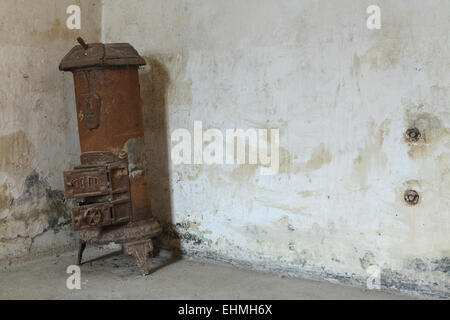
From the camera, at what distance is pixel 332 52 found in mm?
2811

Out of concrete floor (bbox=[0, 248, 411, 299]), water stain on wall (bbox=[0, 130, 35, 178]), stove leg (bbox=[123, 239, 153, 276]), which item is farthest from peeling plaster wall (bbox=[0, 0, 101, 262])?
stove leg (bbox=[123, 239, 153, 276])

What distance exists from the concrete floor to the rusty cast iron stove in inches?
8.0

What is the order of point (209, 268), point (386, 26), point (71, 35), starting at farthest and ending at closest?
point (71, 35)
point (209, 268)
point (386, 26)

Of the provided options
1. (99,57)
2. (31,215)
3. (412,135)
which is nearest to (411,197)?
(412,135)

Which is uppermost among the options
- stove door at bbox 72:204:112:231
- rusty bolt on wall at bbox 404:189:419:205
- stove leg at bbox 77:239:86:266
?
rusty bolt on wall at bbox 404:189:419:205

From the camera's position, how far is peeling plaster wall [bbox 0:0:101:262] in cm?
320

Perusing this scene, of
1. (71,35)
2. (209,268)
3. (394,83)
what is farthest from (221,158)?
(71,35)

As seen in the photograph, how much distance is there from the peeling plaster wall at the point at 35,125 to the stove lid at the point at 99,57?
0.41m

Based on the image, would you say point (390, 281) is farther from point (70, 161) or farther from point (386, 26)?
point (70, 161)

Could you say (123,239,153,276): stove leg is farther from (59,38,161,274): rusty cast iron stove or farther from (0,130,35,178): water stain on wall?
(0,130,35,178): water stain on wall

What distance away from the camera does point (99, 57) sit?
2.95 meters

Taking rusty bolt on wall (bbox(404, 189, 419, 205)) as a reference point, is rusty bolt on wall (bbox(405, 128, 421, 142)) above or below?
above

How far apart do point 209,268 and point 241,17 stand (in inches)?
64.5

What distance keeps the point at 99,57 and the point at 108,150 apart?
563 mm
